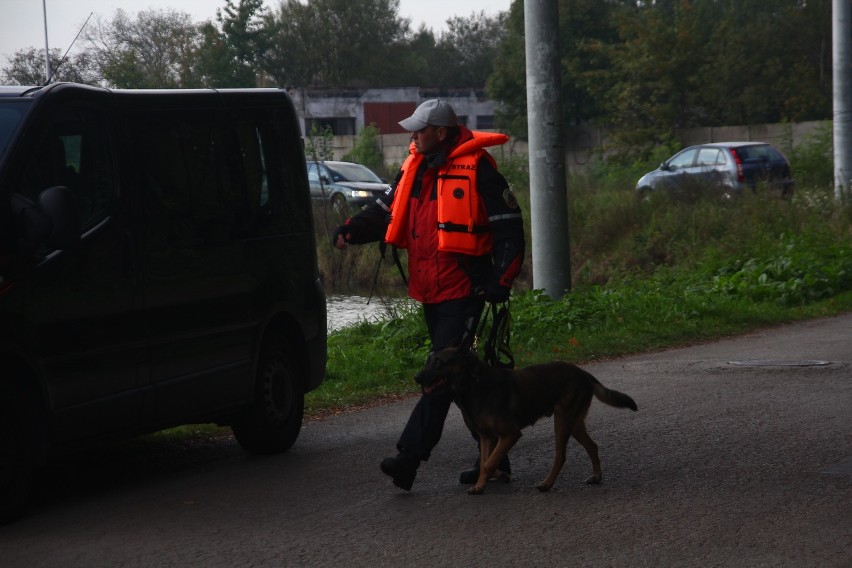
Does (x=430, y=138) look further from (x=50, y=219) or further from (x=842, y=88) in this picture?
(x=842, y=88)

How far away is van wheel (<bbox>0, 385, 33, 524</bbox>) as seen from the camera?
584 centimetres

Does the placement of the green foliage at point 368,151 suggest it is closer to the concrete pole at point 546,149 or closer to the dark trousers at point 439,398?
the concrete pole at point 546,149

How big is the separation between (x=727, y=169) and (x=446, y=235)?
21.0 m

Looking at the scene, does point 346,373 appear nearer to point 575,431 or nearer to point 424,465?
point 424,465

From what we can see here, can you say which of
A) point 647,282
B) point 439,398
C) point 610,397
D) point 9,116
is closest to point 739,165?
point 647,282

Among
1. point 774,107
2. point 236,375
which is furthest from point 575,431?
point 774,107

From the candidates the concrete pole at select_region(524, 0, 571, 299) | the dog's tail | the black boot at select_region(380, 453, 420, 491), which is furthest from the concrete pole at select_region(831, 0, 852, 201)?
the black boot at select_region(380, 453, 420, 491)

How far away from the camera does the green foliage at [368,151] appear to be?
145 feet

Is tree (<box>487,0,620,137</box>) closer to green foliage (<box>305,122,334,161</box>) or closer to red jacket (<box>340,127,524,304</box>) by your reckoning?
green foliage (<box>305,122,334,161</box>)

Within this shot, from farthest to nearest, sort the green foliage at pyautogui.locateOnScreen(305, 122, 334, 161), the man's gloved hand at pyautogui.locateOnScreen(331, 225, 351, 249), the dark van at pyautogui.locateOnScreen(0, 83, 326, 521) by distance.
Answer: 1. the green foliage at pyautogui.locateOnScreen(305, 122, 334, 161)
2. the man's gloved hand at pyautogui.locateOnScreen(331, 225, 351, 249)
3. the dark van at pyautogui.locateOnScreen(0, 83, 326, 521)

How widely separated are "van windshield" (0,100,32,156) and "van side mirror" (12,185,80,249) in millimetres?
348

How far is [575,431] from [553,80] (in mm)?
7658

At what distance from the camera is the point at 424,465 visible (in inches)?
286

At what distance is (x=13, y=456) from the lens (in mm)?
5902
